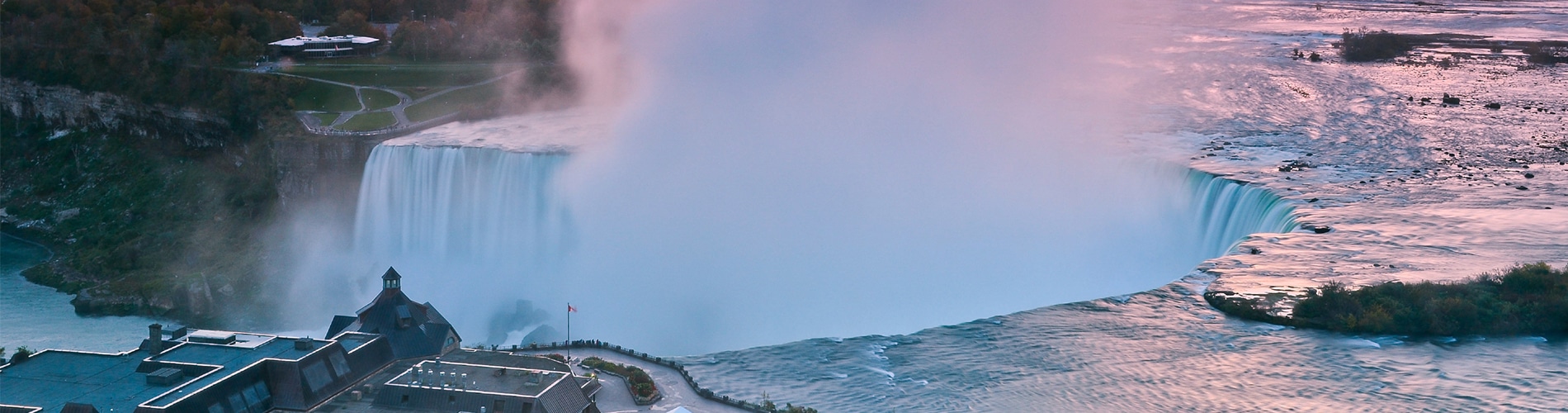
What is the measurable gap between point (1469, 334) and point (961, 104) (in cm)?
2161

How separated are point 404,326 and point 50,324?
17570 millimetres

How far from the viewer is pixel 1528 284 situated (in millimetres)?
29938

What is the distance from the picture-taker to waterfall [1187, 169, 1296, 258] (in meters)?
36.1

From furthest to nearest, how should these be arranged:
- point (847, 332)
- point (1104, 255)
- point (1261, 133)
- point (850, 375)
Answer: point (1261, 133) → point (1104, 255) → point (847, 332) → point (850, 375)

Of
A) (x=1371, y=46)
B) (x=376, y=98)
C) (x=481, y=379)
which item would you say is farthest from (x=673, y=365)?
(x=1371, y=46)

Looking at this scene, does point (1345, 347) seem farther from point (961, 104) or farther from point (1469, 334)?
point (961, 104)

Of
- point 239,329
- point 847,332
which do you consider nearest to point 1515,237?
point 847,332

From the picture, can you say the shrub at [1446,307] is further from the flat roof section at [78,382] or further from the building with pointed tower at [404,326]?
the flat roof section at [78,382]

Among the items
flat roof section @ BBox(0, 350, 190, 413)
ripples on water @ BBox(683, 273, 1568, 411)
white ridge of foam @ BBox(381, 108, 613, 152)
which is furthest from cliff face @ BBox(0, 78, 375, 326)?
ripples on water @ BBox(683, 273, 1568, 411)

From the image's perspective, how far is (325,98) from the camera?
2147 inches

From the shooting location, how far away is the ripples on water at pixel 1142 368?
2542cm

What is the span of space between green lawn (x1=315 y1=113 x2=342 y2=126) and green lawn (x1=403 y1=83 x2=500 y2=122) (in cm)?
256

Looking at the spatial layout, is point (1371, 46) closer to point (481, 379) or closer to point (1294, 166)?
point (1294, 166)

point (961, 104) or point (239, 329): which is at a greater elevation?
point (961, 104)
